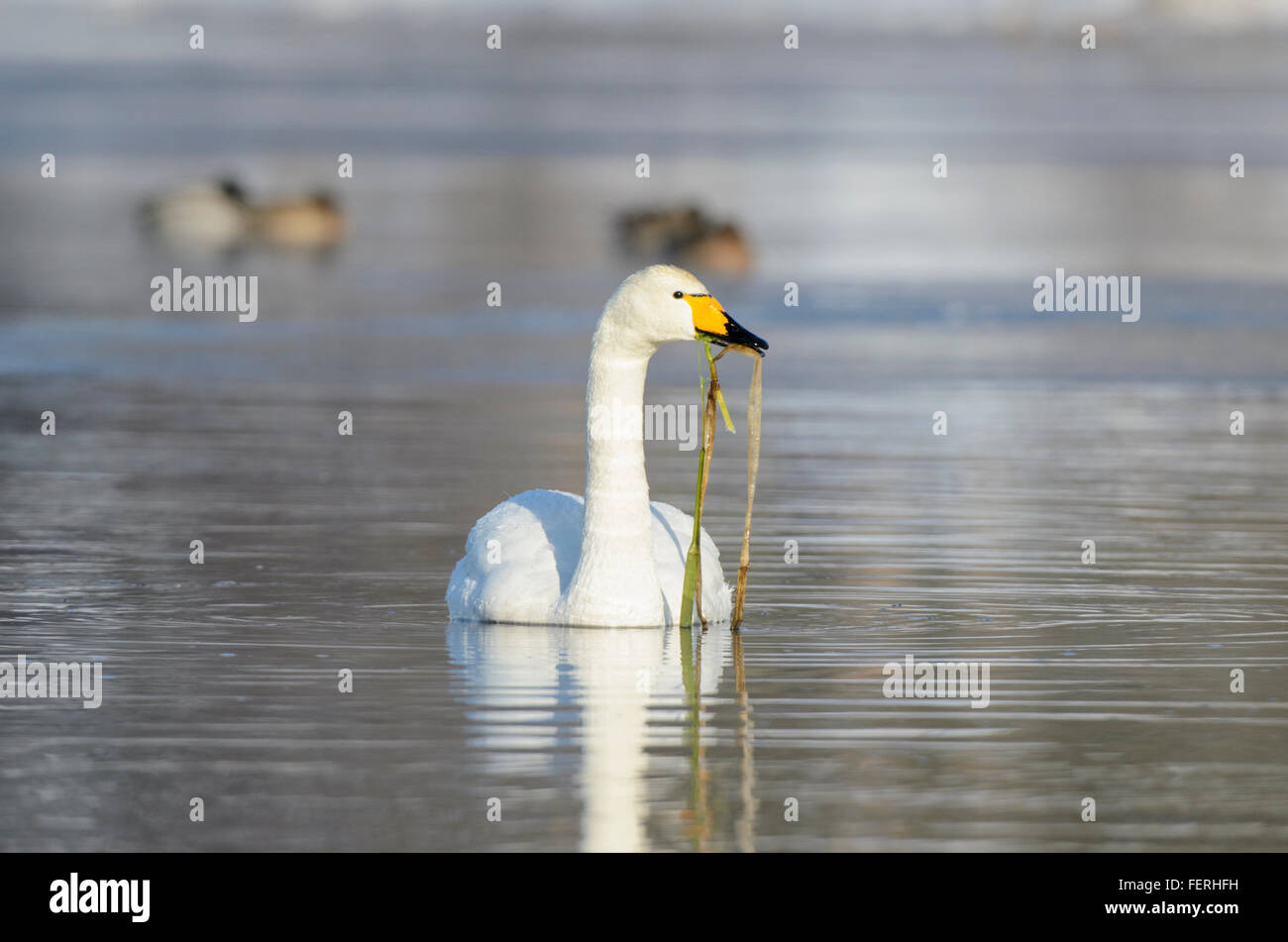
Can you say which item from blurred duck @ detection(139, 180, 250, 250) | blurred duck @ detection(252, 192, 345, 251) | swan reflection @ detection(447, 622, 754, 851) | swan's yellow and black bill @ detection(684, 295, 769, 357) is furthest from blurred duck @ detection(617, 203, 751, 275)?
swan reflection @ detection(447, 622, 754, 851)

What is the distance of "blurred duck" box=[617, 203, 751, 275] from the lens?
49469 millimetres

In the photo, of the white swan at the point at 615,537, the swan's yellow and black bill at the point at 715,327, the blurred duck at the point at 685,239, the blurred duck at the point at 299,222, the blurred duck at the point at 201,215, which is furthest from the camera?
the blurred duck at the point at 299,222

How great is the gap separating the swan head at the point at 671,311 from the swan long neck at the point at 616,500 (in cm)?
12

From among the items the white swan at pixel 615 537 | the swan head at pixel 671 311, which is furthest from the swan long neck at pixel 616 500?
the swan head at pixel 671 311

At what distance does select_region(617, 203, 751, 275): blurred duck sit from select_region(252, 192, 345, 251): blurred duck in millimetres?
7227

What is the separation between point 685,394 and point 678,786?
16.3 metres

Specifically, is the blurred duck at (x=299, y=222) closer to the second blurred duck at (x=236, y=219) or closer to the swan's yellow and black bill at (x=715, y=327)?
the second blurred duck at (x=236, y=219)

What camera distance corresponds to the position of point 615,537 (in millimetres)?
12789

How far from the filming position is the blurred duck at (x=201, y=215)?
187 feet

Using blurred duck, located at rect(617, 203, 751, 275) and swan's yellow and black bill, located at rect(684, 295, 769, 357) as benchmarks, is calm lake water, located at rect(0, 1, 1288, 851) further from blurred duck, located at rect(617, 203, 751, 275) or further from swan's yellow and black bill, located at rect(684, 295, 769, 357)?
blurred duck, located at rect(617, 203, 751, 275)

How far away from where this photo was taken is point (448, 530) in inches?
642

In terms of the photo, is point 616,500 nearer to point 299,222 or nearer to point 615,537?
point 615,537
